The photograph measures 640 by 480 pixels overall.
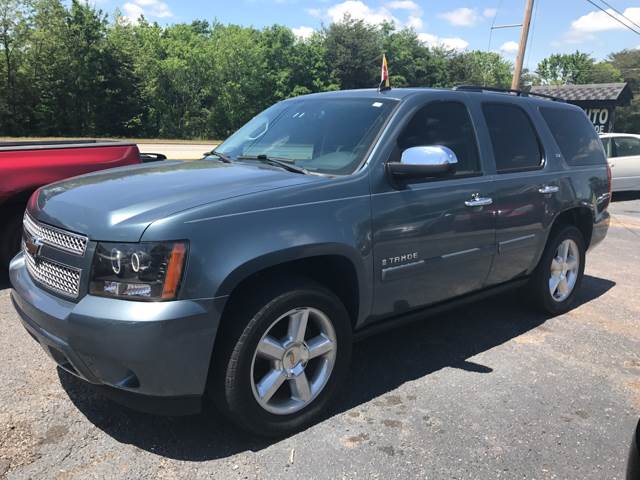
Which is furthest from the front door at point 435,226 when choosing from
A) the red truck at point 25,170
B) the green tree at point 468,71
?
the green tree at point 468,71

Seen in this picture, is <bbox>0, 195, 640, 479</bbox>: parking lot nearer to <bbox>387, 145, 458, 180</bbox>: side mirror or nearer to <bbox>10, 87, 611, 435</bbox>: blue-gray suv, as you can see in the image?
<bbox>10, 87, 611, 435</bbox>: blue-gray suv

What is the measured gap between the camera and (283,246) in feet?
9.10

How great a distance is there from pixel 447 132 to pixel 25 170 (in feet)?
12.8

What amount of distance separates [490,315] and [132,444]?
134 inches

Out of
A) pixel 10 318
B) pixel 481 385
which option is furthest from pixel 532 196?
pixel 10 318

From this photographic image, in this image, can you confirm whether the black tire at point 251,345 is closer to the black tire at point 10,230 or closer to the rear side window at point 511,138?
the rear side window at point 511,138

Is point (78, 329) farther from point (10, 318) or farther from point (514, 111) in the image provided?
point (514, 111)

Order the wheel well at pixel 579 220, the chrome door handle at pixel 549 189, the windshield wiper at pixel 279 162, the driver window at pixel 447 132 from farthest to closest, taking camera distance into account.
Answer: the wheel well at pixel 579 220 < the chrome door handle at pixel 549 189 < the driver window at pixel 447 132 < the windshield wiper at pixel 279 162

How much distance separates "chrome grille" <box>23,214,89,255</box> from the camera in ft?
8.61

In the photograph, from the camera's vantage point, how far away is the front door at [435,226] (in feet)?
10.9

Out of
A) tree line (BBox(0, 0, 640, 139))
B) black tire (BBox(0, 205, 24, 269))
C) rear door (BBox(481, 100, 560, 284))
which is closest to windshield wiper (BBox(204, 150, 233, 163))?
rear door (BBox(481, 100, 560, 284))

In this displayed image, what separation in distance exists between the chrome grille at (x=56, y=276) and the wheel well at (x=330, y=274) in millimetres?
865

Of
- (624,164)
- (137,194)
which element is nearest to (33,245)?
(137,194)

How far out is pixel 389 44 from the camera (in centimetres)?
6312
